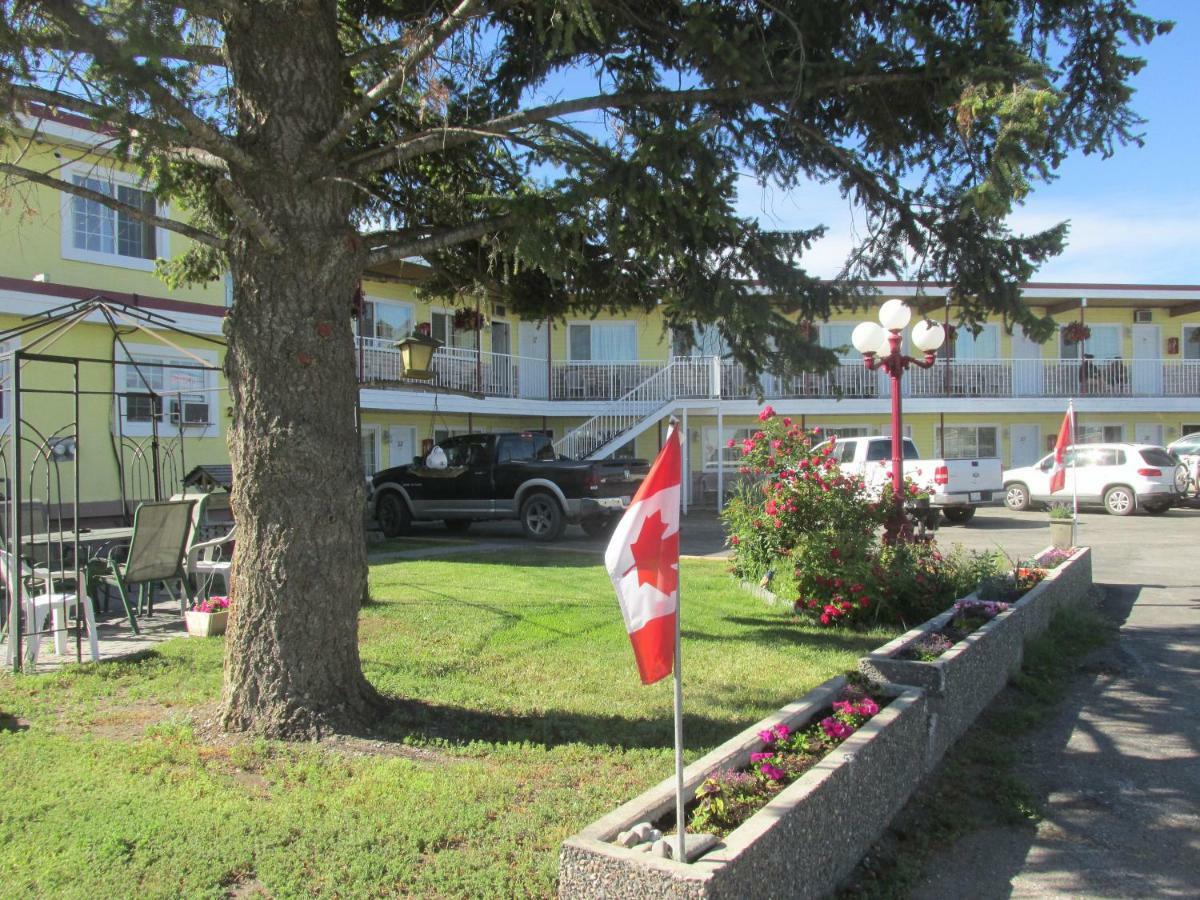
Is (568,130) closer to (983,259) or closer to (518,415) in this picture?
Answer: (983,259)

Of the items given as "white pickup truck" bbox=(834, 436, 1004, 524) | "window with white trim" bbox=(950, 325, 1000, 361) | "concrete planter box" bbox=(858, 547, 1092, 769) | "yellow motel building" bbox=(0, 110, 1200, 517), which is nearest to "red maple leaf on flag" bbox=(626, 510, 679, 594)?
"concrete planter box" bbox=(858, 547, 1092, 769)

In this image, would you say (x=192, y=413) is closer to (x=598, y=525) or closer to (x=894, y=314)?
(x=598, y=525)

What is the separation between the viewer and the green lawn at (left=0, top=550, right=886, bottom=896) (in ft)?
11.5

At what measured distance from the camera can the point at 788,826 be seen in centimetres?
329

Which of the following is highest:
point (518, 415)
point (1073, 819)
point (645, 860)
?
point (518, 415)

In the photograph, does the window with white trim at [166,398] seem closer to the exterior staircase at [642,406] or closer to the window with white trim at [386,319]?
the window with white trim at [386,319]

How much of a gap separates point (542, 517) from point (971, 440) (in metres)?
17.7

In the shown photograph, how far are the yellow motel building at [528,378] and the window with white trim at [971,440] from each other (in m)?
0.06

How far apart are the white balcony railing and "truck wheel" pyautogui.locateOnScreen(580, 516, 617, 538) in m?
5.67

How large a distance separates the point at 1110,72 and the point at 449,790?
583 cm

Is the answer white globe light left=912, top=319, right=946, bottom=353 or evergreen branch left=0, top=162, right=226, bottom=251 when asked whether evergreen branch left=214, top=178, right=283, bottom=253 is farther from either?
white globe light left=912, top=319, right=946, bottom=353

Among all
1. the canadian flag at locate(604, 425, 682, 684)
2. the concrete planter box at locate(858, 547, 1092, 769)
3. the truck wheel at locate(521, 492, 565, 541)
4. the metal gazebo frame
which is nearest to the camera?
the canadian flag at locate(604, 425, 682, 684)

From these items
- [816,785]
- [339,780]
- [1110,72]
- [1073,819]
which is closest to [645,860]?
[816,785]

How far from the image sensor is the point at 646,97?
231 inches
